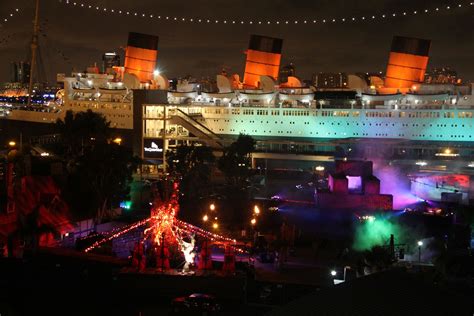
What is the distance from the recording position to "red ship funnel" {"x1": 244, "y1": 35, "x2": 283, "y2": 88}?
37688 millimetres

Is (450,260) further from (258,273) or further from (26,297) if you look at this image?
(26,297)

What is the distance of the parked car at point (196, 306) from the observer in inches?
393

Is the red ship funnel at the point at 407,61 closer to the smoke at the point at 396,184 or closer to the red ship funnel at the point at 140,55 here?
the smoke at the point at 396,184

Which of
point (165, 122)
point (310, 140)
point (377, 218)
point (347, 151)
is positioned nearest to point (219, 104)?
point (165, 122)

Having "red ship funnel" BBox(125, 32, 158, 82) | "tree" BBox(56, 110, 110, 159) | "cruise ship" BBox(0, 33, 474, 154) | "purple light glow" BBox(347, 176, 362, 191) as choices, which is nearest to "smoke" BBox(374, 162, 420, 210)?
"purple light glow" BBox(347, 176, 362, 191)

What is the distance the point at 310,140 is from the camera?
31547 mm

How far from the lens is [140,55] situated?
40.2 m

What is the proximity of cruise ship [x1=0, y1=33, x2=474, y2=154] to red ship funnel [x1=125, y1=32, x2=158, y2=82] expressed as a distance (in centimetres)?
15

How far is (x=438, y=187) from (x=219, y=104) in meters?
16.9

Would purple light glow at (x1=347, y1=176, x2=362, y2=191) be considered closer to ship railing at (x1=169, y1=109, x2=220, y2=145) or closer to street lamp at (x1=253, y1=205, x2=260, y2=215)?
street lamp at (x1=253, y1=205, x2=260, y2=215)

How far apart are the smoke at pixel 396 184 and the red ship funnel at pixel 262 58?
13.6 meters

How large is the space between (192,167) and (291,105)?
12.7m

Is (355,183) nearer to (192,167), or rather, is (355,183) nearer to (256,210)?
(256,210)

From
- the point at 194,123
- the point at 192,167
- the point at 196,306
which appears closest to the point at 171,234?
the point at 196,306
